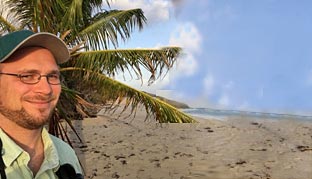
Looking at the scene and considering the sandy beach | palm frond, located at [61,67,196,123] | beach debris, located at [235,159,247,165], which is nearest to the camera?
palm frond, located at [61,67,196,123]

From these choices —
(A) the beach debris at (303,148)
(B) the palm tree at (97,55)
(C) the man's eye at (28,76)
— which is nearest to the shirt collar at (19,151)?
(C) the man's eye at (28,76)

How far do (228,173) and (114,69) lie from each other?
3.37 m

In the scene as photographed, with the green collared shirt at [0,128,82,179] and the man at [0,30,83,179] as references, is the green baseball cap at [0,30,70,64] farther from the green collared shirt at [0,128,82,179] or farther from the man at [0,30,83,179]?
the green collared shirt at [0,128,82,179]

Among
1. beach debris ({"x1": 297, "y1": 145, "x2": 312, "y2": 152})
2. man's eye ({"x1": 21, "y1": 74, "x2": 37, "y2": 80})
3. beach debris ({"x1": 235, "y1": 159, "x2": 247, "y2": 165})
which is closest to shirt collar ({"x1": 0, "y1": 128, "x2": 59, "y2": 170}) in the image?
man's eye ({"x1": 21, "y1": 74, "x2": 37, "y2": 80})

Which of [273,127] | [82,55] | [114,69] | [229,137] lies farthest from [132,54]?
[273,127]

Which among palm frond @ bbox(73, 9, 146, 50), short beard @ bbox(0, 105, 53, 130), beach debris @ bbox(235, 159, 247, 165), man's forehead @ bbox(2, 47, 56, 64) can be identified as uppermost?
palm frond @ bbox(73, 9, 146, 50)

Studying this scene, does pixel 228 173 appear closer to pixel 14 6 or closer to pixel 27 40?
pixel 14 6

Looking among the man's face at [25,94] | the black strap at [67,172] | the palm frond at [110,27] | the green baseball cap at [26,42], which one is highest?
the palm frond at [110,27]

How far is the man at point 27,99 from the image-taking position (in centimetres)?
161

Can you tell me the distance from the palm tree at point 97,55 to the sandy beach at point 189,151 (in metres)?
1.28

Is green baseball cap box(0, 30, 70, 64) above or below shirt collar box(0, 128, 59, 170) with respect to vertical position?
above

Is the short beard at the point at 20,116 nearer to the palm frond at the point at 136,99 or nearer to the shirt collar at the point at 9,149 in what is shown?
the shirt collar at the point at 9,149

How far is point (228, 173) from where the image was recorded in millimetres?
9102

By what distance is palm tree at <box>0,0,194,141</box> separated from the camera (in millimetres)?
8641
